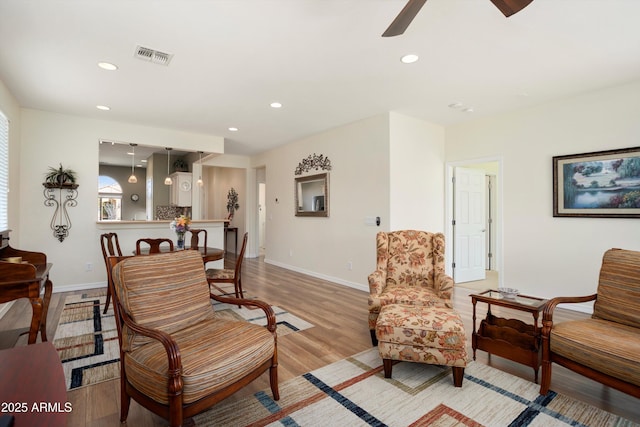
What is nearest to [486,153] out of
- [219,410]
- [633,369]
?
[633,369]

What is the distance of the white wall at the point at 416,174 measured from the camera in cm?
457

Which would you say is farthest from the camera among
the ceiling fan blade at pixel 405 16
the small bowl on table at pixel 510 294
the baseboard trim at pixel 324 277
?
the baseboard trim at pixel 324 277

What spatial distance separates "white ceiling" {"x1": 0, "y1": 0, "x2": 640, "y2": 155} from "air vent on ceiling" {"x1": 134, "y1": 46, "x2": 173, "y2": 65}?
0.21 ft

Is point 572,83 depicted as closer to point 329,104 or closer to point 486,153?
point 486,153

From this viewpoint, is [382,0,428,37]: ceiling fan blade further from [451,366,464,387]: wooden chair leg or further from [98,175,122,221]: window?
[98,175,122,221]: window

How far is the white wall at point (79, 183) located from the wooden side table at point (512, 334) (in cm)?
521

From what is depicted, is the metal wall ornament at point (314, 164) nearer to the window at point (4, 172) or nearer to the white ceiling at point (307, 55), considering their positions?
the white ceiling at point (307, 55)

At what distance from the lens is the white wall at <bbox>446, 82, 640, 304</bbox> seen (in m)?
3.62

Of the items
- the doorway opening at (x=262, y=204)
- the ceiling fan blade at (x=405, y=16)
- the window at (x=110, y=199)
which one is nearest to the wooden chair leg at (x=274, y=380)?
the ceiling fan blade at (x=405, y=16)

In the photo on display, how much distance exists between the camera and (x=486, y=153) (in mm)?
4797

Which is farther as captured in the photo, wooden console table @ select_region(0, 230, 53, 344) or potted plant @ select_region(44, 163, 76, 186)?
potted plant @ select_region(44, 163, 76, 186)

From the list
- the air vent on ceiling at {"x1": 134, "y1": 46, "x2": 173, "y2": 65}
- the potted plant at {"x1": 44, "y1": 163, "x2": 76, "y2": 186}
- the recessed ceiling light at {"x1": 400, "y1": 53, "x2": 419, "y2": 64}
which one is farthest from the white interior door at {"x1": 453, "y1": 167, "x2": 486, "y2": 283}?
the potted plant at {"x1": 44, "y1": 163, "x2": 76, "y2": 186}

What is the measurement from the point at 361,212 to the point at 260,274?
7.76ft

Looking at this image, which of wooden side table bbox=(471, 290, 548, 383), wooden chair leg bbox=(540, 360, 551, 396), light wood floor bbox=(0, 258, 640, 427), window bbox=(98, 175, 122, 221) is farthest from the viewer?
window bbox=(98, 175, 122, 221)
